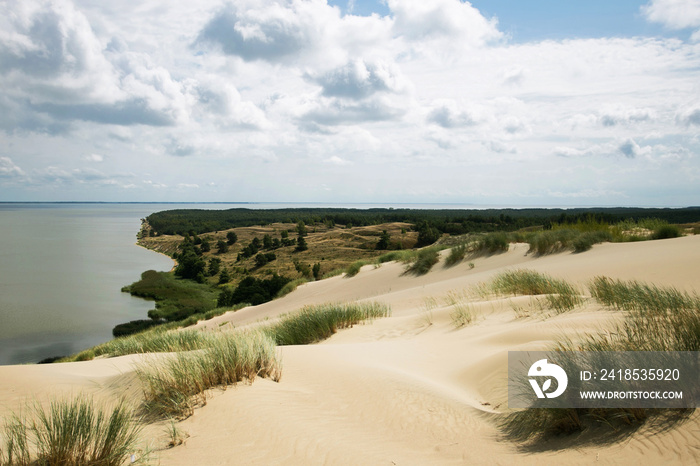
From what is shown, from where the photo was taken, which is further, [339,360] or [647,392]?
[339,360]

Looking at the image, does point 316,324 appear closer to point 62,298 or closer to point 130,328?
point 130,328

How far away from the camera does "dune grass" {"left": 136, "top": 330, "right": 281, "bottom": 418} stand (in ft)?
12.5

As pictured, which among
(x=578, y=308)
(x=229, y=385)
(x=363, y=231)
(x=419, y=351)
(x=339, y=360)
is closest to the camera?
(x=229, y=385)

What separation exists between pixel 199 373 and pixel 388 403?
193cm

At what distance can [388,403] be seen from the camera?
4246 millimetres

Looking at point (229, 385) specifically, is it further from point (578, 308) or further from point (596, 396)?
point (578, 308)

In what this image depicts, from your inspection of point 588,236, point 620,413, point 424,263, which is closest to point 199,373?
point 620,413

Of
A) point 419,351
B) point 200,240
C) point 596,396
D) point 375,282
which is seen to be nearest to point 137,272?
point 200,240

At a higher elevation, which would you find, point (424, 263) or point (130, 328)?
point (424, 263)

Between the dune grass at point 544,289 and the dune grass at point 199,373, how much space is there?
5.57 m

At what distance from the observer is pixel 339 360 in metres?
5.80

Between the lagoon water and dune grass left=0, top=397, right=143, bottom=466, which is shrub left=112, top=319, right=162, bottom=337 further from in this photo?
dune grass left=0, top=397, right=143, bottom=466

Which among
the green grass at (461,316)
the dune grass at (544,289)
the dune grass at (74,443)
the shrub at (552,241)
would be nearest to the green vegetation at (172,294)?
the shrub at (552,241)

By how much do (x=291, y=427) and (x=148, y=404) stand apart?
4.88 feet
